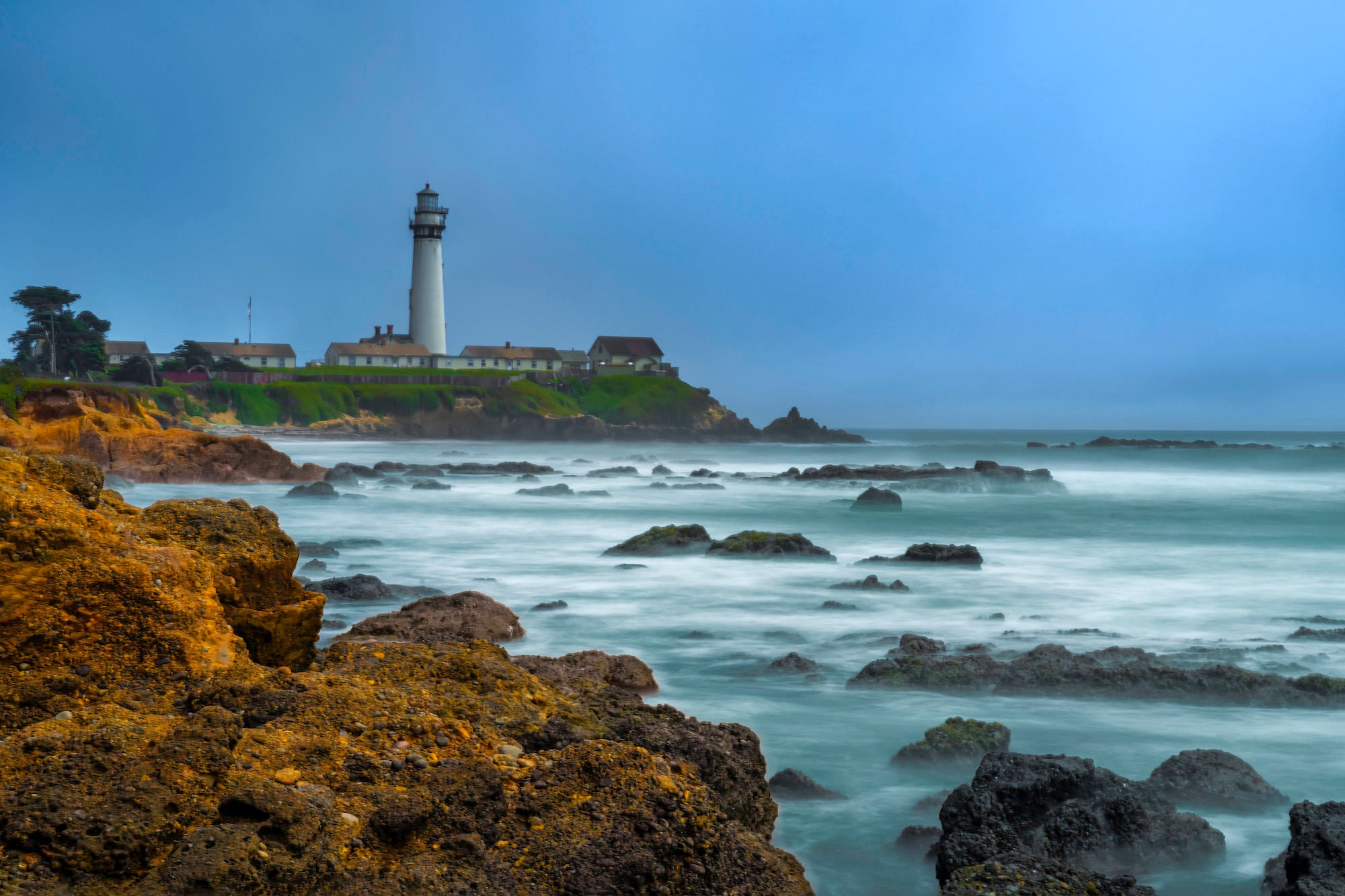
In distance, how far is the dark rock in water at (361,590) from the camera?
8.88 meters

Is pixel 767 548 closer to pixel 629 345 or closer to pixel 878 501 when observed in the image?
pixel 878 501

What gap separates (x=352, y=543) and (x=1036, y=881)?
41.0 ft

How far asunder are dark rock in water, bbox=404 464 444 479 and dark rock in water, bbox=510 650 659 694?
2423cm

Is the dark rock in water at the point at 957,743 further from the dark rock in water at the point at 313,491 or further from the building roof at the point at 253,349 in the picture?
the building roof at the point at 253,349

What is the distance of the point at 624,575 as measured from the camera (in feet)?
39.0

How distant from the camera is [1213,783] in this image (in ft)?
15.3

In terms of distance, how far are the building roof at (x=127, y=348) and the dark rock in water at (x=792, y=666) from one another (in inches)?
2826

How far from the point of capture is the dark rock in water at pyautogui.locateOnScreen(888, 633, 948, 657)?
24.5 feet

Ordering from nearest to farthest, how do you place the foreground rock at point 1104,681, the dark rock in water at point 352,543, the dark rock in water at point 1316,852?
the dark rock in water at point 1316,852
the foreground rock at point 1104,681
the dark rock in water at point 352,543

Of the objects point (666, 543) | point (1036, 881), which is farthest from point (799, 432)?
point (1036, 881)

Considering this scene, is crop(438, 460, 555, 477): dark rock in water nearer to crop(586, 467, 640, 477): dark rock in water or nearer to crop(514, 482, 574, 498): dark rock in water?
crop(586, 467, 640, 477): dark rock in water

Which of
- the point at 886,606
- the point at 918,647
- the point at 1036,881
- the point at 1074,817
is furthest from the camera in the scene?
the point at 886,606

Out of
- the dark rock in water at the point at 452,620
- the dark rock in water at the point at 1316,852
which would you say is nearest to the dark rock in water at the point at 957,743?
the dark rock in water at the point at 1316,852

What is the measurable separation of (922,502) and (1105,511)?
184 inches
